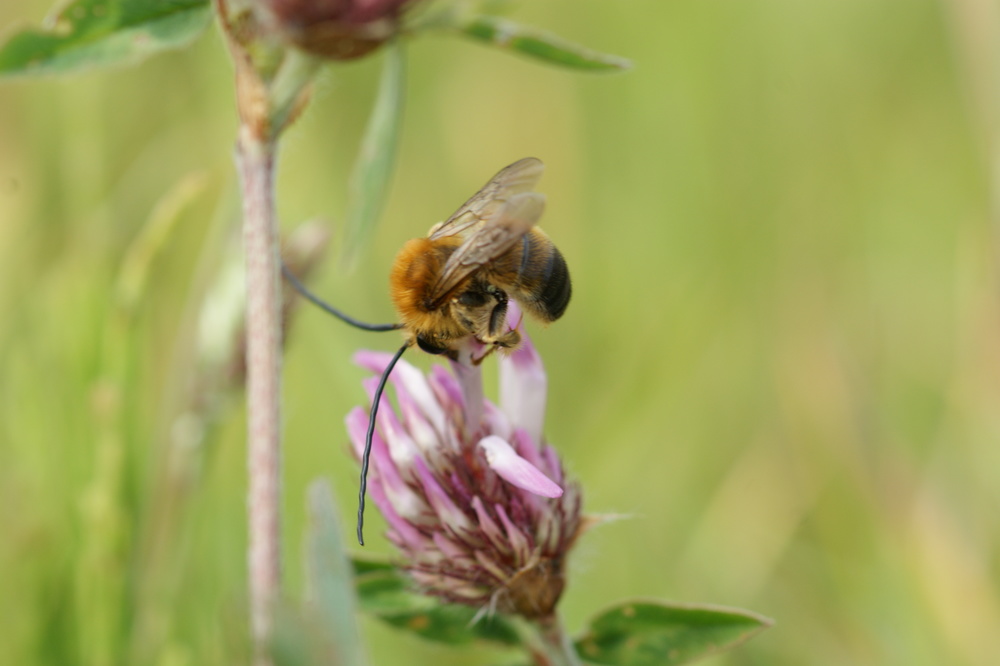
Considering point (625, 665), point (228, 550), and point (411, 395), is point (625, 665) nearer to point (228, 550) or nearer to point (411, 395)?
point (411, 395)

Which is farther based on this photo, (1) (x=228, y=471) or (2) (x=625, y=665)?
(1) (x=228, y=471)

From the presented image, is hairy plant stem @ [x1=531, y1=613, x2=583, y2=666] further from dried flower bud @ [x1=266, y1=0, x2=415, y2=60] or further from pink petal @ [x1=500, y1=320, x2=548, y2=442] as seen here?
dried flower bud @ [x1=266, y1=0, x2=415, y2=60]

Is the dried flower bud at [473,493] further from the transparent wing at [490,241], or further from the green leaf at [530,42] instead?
the green leaf at [530,42]

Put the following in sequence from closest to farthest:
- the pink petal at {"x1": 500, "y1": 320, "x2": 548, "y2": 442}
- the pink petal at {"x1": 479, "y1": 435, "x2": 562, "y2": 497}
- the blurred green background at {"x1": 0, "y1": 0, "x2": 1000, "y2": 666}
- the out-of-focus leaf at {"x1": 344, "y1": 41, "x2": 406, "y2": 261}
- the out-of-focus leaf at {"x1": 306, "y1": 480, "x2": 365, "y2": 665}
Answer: the out-of-focus leaf at {"x1": 306, "y1": 480, "x2": 365, "y2": 665} → the pink petal at {"x1": 479, "y1": 435, "x2": 562, "y2": 497} → the pink petal at {"x1": 500, "y1": 320, "x2": 548, "y2": 442} → the out-of-focus leaf at {"x1": 344, "y1": 41, "x2": 406, "y2": 261} → the blurred green background at {"x1": 0, "y1": 0, "x2": 1000, "y2": 666}

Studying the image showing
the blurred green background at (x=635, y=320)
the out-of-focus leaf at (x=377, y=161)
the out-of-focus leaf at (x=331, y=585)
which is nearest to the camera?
the out-of-focus leaf at (x=331, y=585)

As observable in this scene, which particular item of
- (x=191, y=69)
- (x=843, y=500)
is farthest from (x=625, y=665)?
(x=191, y=69)

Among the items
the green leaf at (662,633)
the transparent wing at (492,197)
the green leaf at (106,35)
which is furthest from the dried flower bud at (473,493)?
the green leaf at (106,35)

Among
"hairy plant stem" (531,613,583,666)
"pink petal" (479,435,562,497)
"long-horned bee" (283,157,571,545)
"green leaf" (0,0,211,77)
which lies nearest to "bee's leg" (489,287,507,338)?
"long-horned bee" (283,157,571,545)
